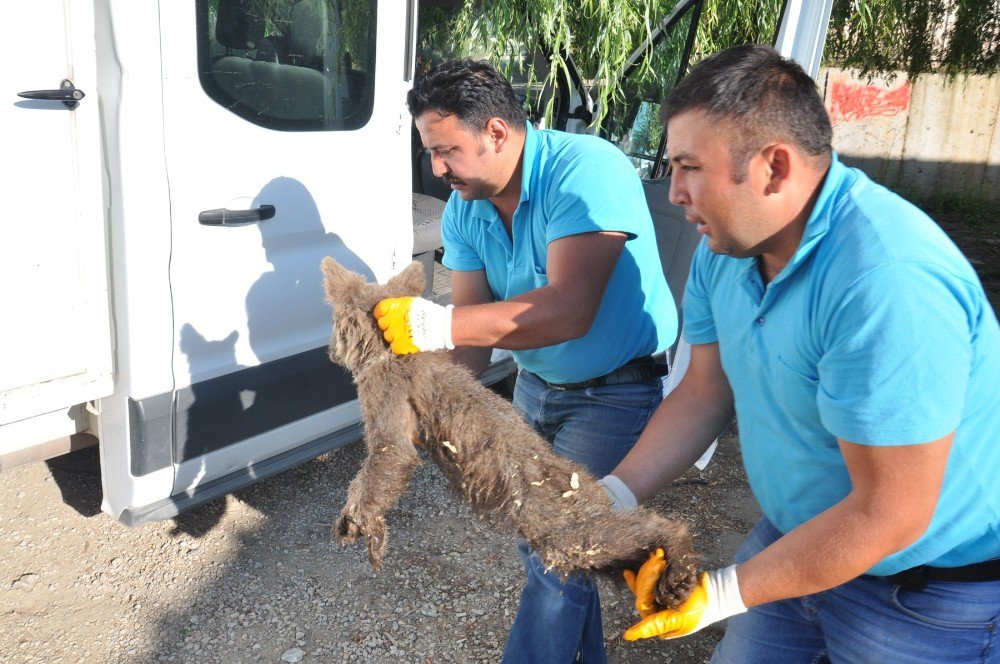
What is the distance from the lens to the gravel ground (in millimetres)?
3295

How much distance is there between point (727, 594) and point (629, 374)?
103 cm

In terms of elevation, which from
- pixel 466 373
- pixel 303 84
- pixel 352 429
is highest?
pixel 303 84

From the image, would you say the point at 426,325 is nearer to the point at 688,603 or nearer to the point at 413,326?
the point at 413,326

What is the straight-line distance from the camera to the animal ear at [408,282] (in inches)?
105

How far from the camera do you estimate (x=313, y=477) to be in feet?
14.9

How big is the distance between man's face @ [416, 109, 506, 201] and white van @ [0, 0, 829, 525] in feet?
3.15

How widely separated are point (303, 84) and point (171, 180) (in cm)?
80

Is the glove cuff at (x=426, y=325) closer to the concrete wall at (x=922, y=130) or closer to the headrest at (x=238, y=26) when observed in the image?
the headrest at (x=238, y=26)

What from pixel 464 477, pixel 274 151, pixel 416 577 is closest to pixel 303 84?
pixel 274 151

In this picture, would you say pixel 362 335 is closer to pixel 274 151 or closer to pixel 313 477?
pixel 274 151

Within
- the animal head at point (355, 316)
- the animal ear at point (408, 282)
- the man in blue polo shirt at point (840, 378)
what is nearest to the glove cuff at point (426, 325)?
the animal head at point (355, 316)

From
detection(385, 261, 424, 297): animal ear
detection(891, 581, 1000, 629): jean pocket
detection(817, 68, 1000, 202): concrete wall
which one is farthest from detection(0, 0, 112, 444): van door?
detection(817, 68, 1000, 202): concrete wall

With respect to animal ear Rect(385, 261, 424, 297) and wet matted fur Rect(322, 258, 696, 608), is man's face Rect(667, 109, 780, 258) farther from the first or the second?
animal ear Rect(385, 261, 424, 297)

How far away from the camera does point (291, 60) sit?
3350 millimetres
